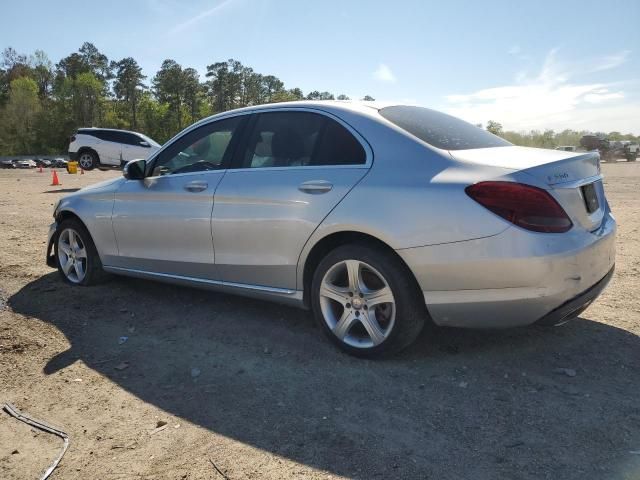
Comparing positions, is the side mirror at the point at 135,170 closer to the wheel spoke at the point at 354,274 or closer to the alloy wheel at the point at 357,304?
the alloy wheel at the point at 357,304

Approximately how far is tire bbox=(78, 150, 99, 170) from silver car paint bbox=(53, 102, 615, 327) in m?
19.3

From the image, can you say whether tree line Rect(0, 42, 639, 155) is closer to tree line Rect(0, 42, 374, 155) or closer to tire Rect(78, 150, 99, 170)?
tree line Rect(0, 42, 374, 155)

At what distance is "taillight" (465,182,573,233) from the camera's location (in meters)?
2.89

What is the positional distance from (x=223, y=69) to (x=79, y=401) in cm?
10671

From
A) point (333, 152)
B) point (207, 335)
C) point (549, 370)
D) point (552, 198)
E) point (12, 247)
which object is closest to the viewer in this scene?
point (552, 198)

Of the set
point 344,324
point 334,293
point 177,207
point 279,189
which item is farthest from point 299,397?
point 177,207

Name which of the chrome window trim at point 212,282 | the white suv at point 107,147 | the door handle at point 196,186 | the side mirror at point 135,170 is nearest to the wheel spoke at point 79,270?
the chrome window trim at point 212,282

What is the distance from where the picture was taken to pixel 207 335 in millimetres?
3992

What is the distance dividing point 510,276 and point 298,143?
5.75ft

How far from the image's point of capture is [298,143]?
3.84 metres

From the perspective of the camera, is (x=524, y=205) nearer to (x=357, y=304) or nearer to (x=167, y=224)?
(x=357, y=304)

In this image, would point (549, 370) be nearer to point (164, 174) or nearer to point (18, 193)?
point (164, 174)

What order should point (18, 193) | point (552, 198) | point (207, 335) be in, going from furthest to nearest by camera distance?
point (18, 193) < point (207, 335) < point (552, 198)

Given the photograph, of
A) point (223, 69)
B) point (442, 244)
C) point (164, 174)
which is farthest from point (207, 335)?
point (223, 69)
